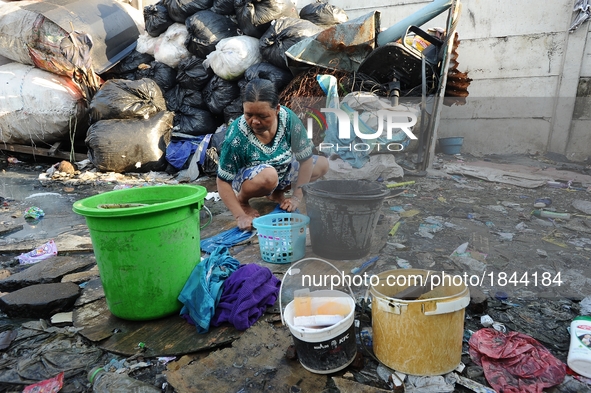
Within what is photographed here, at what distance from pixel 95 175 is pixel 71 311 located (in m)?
3.16

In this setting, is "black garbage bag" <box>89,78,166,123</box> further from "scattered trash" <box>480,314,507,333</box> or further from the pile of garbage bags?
"scattered trash" <box>480,314,507,333</box>

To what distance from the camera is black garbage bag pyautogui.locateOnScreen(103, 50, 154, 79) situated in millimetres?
5438

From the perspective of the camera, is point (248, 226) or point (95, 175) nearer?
point (248, 226)

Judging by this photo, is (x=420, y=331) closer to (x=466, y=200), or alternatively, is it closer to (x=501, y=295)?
(x=501, y=295)

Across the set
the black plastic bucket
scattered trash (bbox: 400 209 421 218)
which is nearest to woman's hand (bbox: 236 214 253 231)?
the black plastic bucket

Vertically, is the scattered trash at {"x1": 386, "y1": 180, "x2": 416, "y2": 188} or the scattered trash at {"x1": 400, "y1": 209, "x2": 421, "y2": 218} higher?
the scattered trash at {"x1": 386, "y1": 180, "x2": 416, "y2": 188}

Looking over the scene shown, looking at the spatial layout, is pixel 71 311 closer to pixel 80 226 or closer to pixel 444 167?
pixel 80 226

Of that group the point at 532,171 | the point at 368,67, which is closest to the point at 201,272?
the point at 368,67

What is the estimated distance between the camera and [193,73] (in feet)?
16.5

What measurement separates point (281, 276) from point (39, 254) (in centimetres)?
170

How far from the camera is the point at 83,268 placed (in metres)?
2.17

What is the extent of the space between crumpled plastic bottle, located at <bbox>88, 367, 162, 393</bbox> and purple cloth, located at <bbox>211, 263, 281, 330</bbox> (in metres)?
0.37

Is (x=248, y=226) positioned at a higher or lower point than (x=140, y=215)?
lower

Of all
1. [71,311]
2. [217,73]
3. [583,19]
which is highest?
[583,19]
